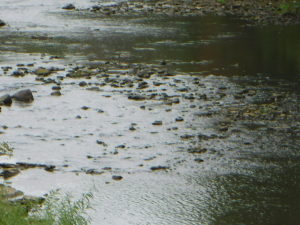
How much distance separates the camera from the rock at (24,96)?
17.7 meters

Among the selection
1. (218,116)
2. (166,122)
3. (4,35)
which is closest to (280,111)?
(218,116)

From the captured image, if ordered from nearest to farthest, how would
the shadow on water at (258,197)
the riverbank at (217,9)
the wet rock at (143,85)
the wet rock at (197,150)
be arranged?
the shadow on water at (258,197) < the wet rock at (197,150) < the wet rock at (143,85) < the riverbank at (217,9)

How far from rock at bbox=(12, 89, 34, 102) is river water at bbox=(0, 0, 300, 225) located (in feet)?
0.98

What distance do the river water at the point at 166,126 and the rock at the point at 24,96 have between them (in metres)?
0.30

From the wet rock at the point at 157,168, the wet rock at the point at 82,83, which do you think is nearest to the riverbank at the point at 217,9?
the wet rock at the point at 82,83

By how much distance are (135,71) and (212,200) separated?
1076 cm

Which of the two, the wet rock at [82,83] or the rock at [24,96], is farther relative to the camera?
the wet rock at [82,83]

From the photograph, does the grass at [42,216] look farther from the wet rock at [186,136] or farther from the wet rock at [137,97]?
the wet rock at [137,97]

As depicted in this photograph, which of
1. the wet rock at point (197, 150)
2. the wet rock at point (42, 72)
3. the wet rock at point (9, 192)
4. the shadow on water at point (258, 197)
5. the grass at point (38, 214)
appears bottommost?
the wet rock at point (42, 72)

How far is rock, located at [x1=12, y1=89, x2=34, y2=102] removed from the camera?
1769 cm

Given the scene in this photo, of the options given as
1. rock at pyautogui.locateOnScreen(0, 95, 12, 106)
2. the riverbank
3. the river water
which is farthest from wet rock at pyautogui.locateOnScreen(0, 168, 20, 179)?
the riverbank

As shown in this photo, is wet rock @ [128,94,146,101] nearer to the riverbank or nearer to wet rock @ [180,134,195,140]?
wet rock @ [180,134,195,140]

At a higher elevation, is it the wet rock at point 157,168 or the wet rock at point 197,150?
the wet rock at point 197,150

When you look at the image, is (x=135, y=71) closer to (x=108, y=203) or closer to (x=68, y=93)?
(x=68, y=93)
